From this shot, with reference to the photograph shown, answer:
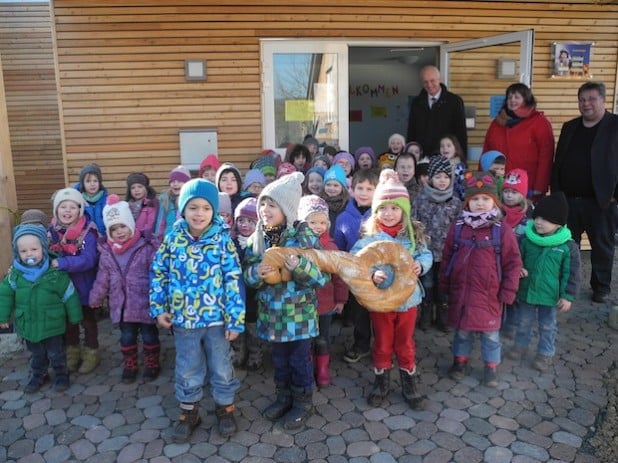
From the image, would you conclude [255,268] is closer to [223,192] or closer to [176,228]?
[176,228]

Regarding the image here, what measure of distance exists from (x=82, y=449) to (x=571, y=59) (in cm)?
718

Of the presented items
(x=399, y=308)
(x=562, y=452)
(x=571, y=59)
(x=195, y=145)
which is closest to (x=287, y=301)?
(x=399, y=308)

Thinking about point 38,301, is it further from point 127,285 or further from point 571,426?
point 571,426

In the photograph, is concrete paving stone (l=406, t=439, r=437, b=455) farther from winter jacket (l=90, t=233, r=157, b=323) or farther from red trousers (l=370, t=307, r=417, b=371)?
winter jacket (l=90, t=233, r=157, b=323)

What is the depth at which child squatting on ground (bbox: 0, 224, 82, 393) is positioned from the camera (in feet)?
12.2

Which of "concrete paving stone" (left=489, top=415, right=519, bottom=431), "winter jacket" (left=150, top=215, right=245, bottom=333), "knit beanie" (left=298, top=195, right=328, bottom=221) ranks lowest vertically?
"concrete paving stone" (left=489, top=415, right=519, bottom=431)

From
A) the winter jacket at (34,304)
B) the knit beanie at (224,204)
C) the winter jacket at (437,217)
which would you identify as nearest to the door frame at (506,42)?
the winter jacket at (437,217)

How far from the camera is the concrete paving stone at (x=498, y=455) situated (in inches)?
118

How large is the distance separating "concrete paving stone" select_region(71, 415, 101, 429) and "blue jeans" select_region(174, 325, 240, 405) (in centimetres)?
65

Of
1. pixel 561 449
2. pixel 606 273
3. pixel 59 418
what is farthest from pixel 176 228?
pixel 606 273

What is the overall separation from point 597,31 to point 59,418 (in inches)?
300

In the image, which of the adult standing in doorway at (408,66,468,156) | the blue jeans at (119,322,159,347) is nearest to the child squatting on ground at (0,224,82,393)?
the blue jeans at (119,322,159,347)

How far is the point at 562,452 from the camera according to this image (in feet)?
10.1

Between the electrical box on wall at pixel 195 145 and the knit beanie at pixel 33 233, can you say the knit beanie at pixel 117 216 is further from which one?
the electrical box on wall at pixel 195 145
